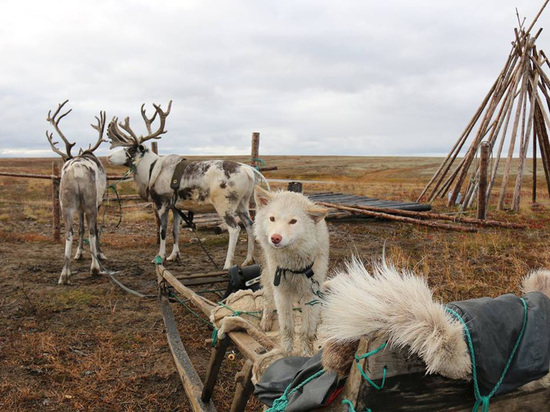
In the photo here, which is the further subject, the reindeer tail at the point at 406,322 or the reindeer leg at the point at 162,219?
the reindeer leg at the point at 162,219

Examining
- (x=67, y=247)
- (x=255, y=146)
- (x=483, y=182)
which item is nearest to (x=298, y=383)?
(x=67, y=247)

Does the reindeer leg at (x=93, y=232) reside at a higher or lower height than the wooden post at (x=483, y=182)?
lower

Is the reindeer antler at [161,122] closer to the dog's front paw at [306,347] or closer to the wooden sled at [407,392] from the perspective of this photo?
the dog's front paw at [306,347]

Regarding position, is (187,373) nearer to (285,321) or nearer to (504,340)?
(285,321)

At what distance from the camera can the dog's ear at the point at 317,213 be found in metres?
3.49

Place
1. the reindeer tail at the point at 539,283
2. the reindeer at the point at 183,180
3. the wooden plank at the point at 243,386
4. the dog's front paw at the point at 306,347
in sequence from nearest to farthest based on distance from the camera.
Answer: the reindeer tail at the point at 539,283, the wooden plank at the point at 243,386, the dog's front paw at the point at 306,347, the reindeer at the point at 183,180

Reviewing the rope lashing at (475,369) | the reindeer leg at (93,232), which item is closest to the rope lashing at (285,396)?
the rope lashing at (475,369)

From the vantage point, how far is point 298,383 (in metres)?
1.62

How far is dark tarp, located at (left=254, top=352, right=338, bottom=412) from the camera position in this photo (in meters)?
1.42

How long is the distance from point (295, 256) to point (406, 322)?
2.28 meters

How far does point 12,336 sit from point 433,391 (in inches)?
214

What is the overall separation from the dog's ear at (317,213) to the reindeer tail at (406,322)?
6.74 ft

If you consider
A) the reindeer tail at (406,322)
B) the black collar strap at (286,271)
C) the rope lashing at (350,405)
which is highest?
the reindeer tail at (406,322)

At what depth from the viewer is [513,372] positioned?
4.75 feet
